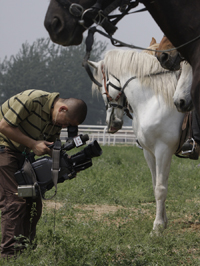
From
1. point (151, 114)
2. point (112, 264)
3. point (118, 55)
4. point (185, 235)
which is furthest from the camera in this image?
point (118, 55)

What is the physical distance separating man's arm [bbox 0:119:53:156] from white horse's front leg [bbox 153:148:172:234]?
2.00 meters

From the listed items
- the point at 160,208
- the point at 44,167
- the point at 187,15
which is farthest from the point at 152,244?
the point at 187,15

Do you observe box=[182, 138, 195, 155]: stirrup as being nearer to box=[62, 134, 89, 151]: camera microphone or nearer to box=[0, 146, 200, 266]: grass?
box=[0, 146, 200, 266]: grass

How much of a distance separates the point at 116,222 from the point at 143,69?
2.17 meters

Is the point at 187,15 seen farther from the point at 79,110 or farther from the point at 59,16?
the point at 79,110

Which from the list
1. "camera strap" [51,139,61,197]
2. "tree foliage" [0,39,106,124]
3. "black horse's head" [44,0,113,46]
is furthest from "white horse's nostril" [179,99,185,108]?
"tree foliage" [0,39,106,124]

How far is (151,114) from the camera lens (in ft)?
18.4

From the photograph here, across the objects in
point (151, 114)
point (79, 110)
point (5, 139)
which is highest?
point (79, 110)

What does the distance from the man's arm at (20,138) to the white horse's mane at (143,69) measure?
2.15 m

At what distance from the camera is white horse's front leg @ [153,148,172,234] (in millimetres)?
5496

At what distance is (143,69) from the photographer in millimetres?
5883

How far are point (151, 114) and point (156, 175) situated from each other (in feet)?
2.62

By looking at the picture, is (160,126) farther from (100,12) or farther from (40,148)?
(100,12)

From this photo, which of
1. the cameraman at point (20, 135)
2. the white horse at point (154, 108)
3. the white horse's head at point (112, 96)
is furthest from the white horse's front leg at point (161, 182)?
the cameraman at point (20, 135)
